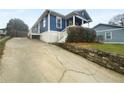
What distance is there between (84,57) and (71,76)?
326 cm

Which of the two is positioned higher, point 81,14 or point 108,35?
point 81,14

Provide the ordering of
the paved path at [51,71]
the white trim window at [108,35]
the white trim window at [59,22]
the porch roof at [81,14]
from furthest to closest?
the white trim window at [108,35] < the porch roof at [81,14] < the white trim window at [59,22] < the paved path at [51,71]

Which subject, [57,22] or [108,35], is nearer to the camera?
[57,22]

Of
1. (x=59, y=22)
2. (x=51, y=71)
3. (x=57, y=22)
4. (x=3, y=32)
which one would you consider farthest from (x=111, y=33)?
(x=51, y=71)

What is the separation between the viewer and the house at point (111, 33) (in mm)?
20391

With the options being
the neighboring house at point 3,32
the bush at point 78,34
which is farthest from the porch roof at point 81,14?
the neighboring house at point 3,32

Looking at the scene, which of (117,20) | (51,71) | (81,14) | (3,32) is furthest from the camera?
(117,20)

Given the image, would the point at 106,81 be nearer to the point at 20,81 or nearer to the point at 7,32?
the point at 20,81

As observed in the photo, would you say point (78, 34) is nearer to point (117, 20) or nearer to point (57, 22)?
point (57, 22)

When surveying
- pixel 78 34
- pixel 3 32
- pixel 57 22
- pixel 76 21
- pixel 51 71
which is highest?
pixel 76 21

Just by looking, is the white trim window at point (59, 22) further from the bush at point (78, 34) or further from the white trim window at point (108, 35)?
the white trim window at point (108, 35)

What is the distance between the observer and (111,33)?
21500 mm

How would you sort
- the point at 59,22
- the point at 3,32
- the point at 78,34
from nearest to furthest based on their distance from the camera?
the point at 78,34
the point at 59,22
the point at 3,32
